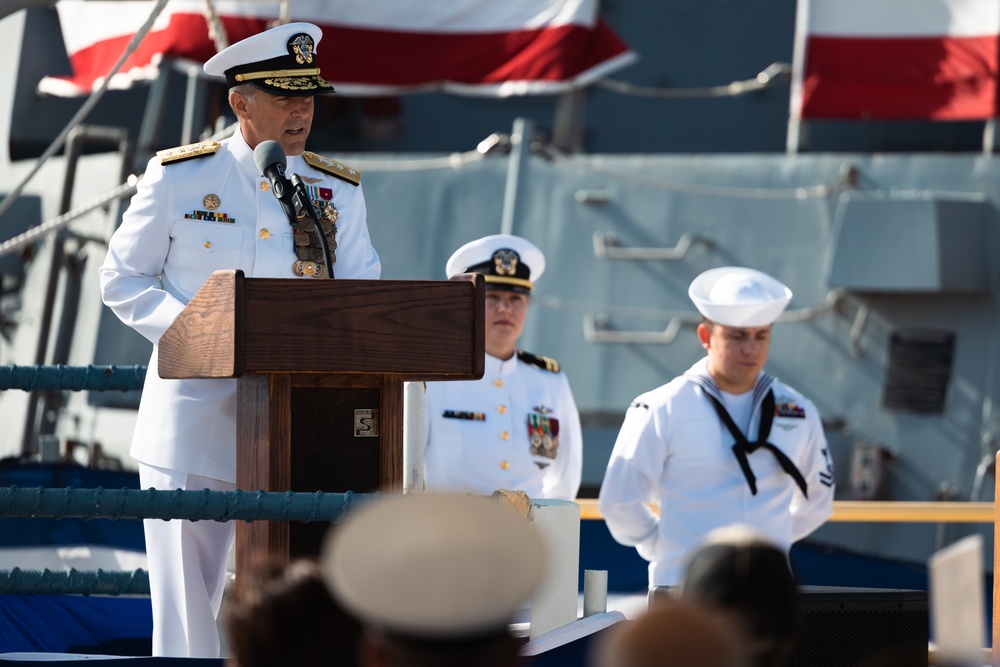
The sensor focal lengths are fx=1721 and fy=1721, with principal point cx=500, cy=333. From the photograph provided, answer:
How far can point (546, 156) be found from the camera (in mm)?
7262

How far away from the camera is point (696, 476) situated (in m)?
4.28

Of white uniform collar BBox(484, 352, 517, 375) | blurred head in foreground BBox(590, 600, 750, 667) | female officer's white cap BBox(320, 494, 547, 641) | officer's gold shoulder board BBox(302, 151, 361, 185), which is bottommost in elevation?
blurred head in foreground BBox(590, 600, 750, 667)

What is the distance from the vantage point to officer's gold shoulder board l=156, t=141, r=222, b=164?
3.34 metres

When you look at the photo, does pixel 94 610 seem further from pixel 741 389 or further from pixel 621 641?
→ pixel 621 641

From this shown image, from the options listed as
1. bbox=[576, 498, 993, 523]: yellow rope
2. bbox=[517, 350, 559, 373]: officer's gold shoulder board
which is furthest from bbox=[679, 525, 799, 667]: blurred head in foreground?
bbox=[576, 498, 993, 523]: yellow rope

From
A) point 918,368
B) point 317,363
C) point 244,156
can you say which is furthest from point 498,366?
point 918,368

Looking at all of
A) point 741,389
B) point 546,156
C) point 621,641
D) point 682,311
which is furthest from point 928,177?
point 621,641

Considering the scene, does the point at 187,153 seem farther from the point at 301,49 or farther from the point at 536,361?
the point at 536,361

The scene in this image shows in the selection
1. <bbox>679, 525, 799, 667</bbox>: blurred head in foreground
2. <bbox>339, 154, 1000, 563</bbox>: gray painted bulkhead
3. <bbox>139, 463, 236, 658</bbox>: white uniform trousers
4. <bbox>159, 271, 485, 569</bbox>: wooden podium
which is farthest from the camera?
<bbox>339, 154, 1000, 563</bbox>: gray painted bulkhead

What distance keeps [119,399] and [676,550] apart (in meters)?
3.80

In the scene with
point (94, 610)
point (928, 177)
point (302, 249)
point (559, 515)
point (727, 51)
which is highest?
point (727, 51)

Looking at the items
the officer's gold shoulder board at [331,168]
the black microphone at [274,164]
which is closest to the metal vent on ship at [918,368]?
the officer's gold shoulder board at [331,168]

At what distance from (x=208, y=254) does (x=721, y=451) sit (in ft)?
5.11

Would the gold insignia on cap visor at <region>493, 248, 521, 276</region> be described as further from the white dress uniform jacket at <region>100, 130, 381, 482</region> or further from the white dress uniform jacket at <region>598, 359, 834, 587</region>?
the white dress uniform jacket at <region>100, 130, 381, 482</region>
